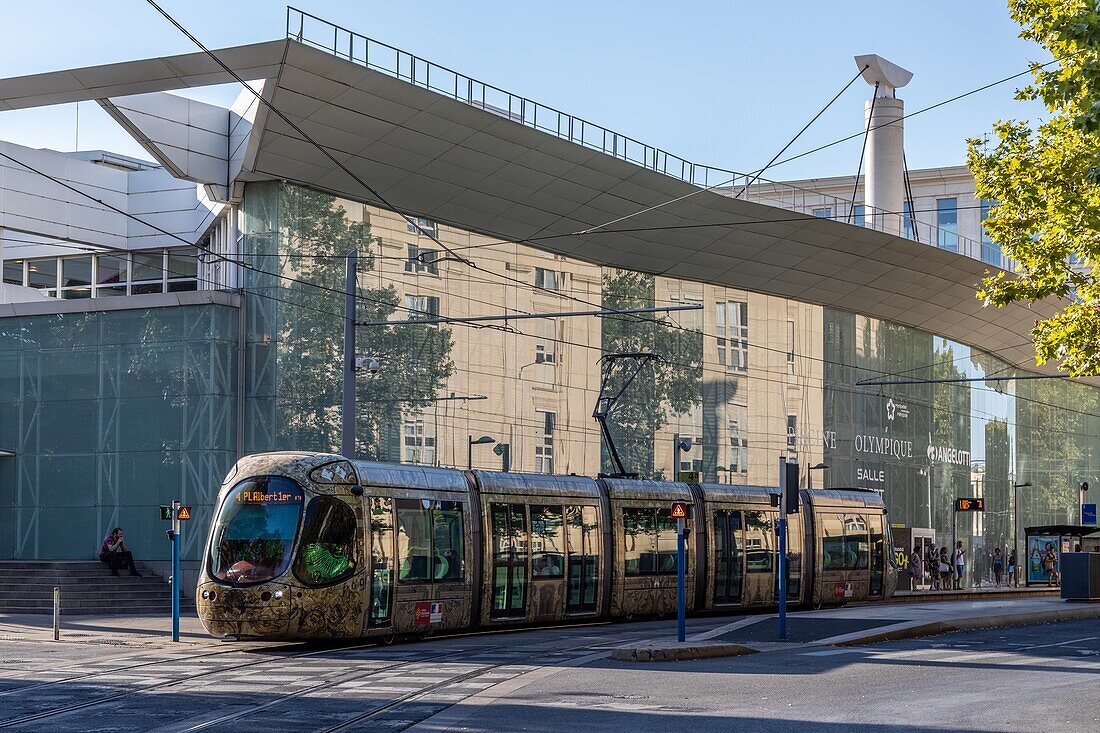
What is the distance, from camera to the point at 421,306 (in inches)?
1471

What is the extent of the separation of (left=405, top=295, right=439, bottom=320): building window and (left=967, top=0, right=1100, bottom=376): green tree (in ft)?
55.9

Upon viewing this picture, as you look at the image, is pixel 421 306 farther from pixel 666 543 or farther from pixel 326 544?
pixel 326 544

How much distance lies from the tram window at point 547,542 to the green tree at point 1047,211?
25.6ft

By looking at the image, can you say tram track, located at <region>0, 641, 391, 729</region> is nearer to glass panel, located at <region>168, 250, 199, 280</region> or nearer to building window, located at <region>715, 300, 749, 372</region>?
glass panel, located at <region>168, 250, 199, 280</region>

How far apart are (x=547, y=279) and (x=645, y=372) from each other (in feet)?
18.6

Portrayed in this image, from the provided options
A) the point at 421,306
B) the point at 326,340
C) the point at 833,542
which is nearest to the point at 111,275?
the point at 421,306

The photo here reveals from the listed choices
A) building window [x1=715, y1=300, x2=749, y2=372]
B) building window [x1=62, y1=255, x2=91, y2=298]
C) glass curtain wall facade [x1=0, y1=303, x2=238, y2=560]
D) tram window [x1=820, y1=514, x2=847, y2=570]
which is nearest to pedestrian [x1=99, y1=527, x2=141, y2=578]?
glass curtain wall facade [x1=0, y1=303, x2=238, y2=560]

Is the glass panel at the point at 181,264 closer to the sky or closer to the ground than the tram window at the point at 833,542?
closer to the sky

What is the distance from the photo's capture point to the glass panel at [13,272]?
45344 mm

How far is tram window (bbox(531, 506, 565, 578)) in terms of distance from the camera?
23500 mm

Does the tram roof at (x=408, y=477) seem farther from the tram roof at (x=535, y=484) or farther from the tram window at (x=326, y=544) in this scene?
the tram window at (x=326, y=544)

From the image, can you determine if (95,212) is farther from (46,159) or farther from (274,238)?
(274,238)

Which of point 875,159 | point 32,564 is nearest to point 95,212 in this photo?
point 32,564

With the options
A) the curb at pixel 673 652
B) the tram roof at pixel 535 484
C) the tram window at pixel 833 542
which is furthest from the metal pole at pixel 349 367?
the tram window at pixel 833 542
